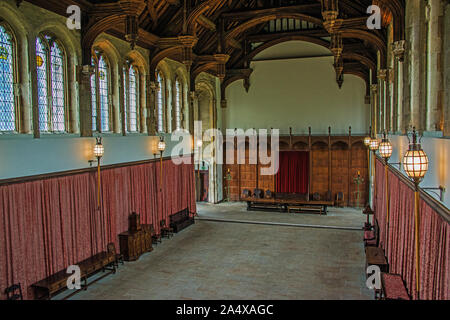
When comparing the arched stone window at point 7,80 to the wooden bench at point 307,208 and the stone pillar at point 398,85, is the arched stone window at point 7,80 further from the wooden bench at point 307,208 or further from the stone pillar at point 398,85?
the wooden bench at point 307,208

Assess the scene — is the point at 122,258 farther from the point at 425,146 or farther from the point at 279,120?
the point at 279,120

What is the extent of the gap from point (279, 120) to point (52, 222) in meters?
13.2

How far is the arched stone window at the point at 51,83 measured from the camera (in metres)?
8.91

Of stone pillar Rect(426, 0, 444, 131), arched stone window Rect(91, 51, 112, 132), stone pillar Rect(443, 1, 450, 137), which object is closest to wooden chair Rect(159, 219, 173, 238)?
arched stone window Rect(91, 51, 112, 132)

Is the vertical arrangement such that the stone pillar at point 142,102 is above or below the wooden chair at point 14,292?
above

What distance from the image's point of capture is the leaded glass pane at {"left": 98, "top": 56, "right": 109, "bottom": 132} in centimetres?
1114

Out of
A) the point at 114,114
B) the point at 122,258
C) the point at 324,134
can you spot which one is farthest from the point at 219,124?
the point at 122,258

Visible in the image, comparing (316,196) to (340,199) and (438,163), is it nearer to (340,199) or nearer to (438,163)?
(340,199)

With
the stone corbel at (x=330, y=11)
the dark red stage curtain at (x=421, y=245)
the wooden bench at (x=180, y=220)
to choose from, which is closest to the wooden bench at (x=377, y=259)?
the dark red stage curtain at (x=421, y=245)

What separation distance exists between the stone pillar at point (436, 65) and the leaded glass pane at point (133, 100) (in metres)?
9.54

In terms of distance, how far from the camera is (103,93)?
11.3 m

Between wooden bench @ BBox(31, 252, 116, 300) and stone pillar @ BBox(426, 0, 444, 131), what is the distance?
7992 mm

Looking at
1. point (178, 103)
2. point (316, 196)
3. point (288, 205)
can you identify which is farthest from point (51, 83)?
point (316, 196)

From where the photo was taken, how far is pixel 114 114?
11586mm
